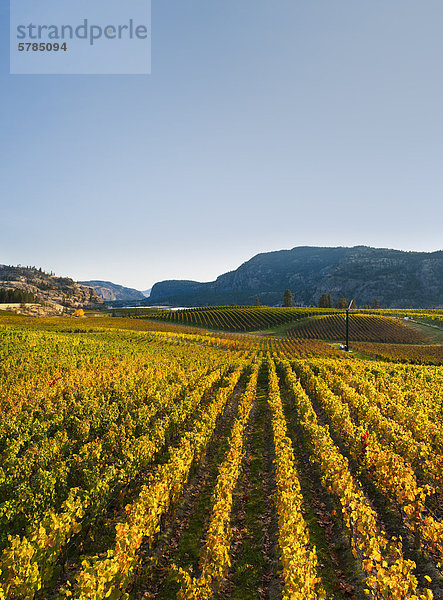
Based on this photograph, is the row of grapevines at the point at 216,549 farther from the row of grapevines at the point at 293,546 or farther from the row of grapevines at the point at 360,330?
the row of grapevines at the point at 360,330

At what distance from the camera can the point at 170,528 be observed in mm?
8562

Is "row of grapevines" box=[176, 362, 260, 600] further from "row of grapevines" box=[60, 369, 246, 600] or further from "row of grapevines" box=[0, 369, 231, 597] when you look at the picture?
"row of grapevines" box=[0, 369, 231, 597]

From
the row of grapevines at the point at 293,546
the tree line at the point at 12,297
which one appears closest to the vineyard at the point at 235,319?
the row of grapevines at the point at 293,546

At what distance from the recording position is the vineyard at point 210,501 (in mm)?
5871

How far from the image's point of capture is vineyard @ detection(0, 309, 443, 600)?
5.87 metres

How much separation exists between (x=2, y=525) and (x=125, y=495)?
3286 mm

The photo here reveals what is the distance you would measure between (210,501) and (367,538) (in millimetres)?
5062

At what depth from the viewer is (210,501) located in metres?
9.77

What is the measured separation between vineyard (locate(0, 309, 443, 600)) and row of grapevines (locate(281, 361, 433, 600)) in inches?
2.1

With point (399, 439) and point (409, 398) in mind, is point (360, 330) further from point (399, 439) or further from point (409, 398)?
point (399, 439)

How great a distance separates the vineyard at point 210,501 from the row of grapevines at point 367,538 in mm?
52

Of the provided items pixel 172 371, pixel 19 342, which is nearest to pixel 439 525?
pixel 172 371

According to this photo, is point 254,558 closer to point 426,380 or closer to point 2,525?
point 2,525

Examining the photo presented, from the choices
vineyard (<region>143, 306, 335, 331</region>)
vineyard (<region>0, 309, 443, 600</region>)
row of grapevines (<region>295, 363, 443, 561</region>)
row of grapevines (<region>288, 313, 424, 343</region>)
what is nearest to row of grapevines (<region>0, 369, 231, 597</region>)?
vineyard (<region>0, 309, 443, 600</region>)
